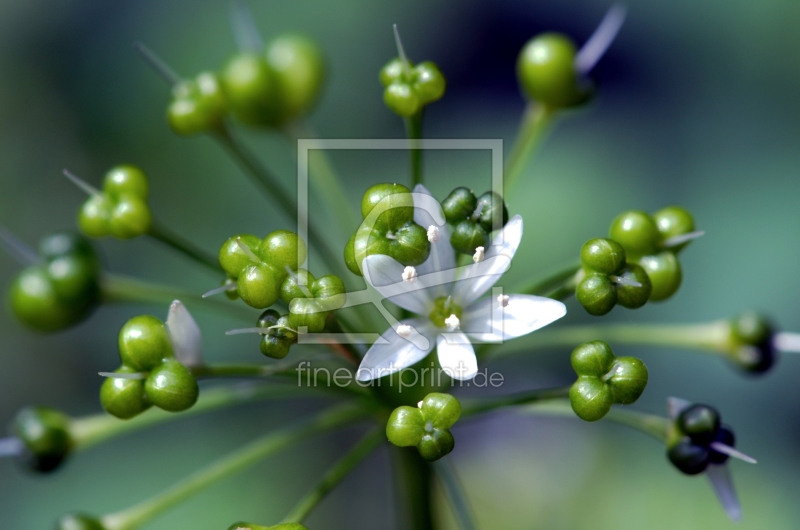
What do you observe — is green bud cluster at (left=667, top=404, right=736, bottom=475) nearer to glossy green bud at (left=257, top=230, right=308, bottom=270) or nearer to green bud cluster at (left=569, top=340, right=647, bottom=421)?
green bud cluster at (left=569, top=340, right=647, bottom=421)

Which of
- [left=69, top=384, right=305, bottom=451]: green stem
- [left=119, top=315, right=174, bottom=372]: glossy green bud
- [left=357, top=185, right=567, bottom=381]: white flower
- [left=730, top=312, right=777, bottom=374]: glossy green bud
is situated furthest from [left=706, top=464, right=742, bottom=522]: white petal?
[left=119, top=315, right=174, bottom=372]: glossy green bud

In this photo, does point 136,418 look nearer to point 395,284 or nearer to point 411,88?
point 395,284

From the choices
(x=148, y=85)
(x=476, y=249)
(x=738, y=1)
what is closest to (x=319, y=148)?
(x=476, y=249)

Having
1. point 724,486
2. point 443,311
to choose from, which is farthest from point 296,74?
point 724,486

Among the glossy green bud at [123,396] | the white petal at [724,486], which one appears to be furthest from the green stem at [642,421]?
the glossy green bud at [123,396]

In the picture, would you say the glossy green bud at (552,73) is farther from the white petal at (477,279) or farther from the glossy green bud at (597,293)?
the glossy green bud at (597,293)

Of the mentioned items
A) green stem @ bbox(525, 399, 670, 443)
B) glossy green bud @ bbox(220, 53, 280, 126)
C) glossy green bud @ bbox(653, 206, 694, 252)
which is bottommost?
green stem @ bbox(525, 399, 670, 443)
